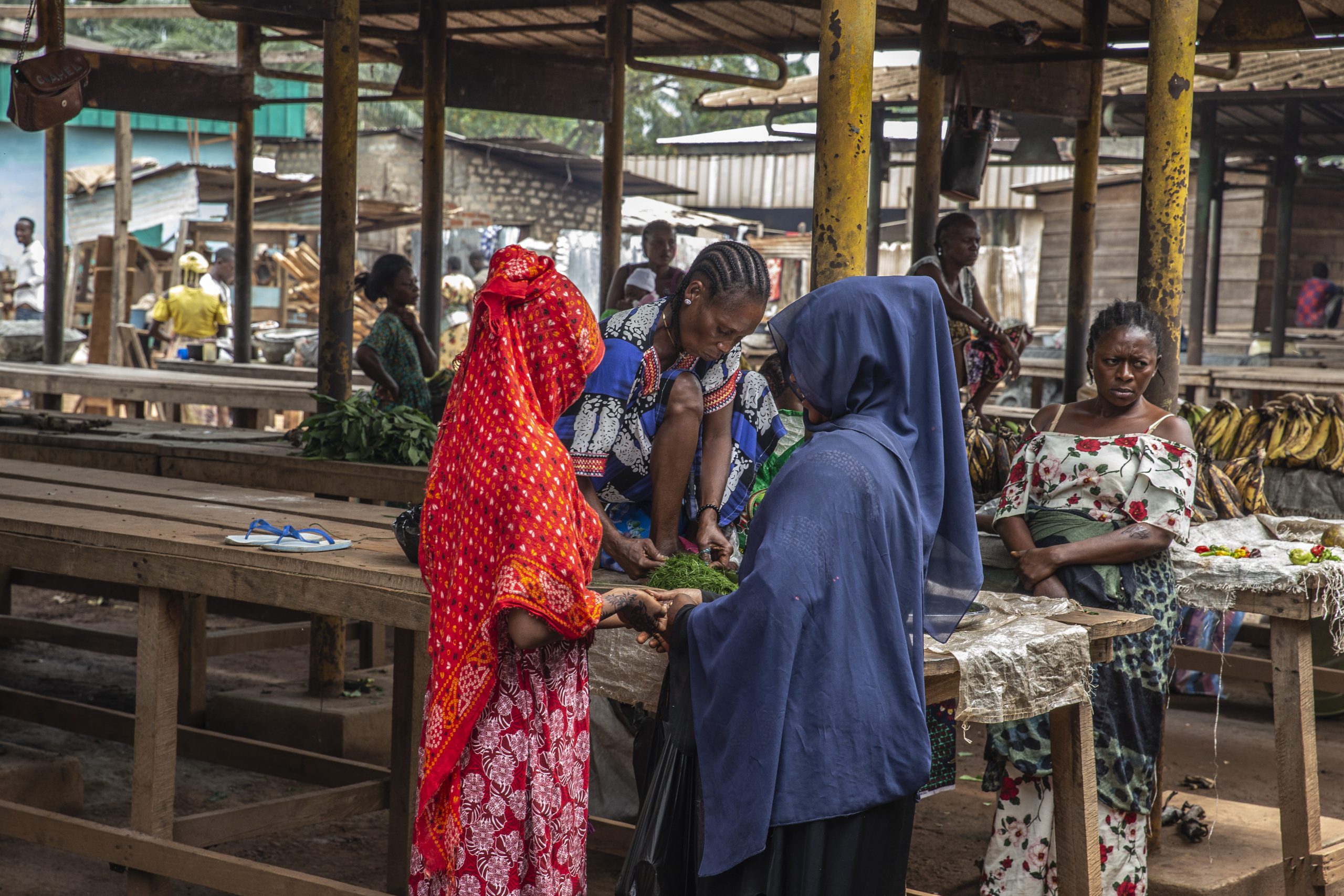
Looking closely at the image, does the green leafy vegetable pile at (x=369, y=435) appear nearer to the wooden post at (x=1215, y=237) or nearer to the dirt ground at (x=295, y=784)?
the dirt ground at (x=295, y=784)

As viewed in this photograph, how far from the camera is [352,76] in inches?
214

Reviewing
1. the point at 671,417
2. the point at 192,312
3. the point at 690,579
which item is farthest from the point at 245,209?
the point at 690,579

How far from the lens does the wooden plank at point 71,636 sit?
6.00 meters

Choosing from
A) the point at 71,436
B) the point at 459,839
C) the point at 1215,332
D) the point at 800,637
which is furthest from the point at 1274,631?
the point at 1215,332

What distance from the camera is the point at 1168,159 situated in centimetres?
453

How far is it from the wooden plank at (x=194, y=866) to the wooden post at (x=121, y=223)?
11.2 m

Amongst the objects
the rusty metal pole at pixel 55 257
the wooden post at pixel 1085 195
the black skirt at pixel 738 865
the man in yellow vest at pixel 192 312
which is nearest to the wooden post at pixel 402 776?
the black skirt at pixel 738 865

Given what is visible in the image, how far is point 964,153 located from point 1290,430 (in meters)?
2.26

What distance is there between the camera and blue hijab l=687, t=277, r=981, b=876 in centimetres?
222

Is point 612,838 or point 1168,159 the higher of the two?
point 1168,159

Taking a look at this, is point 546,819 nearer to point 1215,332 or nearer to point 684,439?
point 684,439

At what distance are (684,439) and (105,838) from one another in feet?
6.44

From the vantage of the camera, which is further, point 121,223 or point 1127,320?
point 121,223

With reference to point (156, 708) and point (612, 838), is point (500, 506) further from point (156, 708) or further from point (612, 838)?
point (612, 838)
